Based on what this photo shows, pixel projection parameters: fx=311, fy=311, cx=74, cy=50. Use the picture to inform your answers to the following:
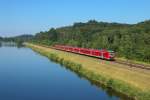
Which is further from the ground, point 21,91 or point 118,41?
point 118,41

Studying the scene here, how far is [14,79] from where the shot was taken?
48.8m

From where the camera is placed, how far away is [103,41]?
275ft

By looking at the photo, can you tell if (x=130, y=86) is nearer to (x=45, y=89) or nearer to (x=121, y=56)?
(x=45, y=89)

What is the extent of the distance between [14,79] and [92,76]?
12330 mm

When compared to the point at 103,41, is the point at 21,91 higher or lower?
lower

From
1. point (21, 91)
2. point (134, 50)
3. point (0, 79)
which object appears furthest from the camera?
point (134, 50)

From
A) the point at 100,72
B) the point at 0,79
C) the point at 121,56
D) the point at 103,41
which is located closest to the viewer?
the point at 100,72

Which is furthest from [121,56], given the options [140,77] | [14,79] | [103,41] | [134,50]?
[140,77]

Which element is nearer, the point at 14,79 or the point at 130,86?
the point at 130,86

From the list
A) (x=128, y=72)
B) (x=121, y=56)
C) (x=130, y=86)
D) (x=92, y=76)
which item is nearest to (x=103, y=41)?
(x=121, y=56)

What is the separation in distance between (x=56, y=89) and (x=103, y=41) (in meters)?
45.7

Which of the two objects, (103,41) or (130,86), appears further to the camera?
(103,41)

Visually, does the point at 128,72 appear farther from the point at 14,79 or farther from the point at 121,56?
the point at 121,56

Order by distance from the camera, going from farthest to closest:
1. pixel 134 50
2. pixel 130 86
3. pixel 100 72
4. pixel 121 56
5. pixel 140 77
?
1. pixel 121 56
2. pixel 134 50
3. pixel 100 72
4. pixel 140 77
5. pixel 130 86
